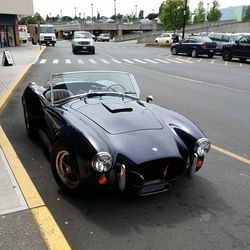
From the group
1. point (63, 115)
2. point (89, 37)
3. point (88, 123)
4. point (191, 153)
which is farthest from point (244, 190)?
point (89, 37)

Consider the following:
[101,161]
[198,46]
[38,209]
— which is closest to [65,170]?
[38,209]

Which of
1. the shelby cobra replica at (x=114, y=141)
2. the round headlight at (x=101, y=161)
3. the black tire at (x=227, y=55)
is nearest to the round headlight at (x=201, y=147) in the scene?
the shelby cobra replica at (x=114, y=141)

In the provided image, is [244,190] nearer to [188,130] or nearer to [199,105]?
[188,130]

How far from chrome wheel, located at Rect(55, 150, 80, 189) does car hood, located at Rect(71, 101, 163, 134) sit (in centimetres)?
52

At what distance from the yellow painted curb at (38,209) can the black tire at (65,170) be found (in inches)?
12.2

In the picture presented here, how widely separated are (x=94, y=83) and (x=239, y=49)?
67.5ft

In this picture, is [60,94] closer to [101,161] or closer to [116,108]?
[116,108]

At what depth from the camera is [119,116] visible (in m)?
4.32

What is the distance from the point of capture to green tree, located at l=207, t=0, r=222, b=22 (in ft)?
264

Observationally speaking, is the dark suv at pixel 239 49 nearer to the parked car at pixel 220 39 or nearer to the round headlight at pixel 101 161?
the parked car at pixel 220 39

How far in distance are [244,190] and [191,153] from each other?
0.86 meters

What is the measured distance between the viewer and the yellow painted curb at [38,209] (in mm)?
3201

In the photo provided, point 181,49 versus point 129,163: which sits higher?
point 129,163

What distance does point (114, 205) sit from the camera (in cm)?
390
